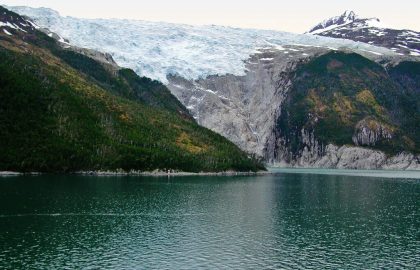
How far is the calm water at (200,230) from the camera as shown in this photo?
251 ft

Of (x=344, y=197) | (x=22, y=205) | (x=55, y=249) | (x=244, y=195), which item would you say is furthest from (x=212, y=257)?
(x=344, y=197)

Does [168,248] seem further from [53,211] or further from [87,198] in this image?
[87,198]

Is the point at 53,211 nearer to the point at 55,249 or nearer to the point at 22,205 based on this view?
the point at 22,205

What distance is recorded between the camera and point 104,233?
314 ft

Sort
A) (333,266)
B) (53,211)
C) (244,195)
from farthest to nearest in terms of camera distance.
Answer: (244,195) → (53,211) → (333,266)

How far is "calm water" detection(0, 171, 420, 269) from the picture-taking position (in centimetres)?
7638

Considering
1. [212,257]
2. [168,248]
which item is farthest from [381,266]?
[168,248]

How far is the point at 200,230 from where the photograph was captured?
333 ft

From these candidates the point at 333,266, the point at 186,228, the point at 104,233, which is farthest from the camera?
the point at 186,228

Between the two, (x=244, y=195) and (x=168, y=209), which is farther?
(x=244, y=195)

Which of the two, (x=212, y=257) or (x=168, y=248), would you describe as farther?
(x=168, y=248)

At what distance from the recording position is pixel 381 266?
74812 mm

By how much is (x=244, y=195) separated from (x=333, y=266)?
305 feet

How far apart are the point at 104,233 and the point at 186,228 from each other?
55.1ft
